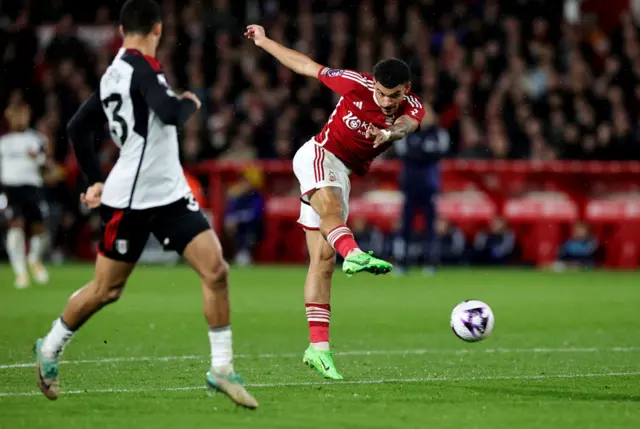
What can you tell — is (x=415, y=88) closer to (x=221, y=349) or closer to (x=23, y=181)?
(x=23, y=181)

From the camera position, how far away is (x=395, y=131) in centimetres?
826

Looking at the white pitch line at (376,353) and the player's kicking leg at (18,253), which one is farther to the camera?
the player's kicking leg at (18,253)

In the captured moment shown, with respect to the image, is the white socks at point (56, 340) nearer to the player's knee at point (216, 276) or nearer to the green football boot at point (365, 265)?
the player's knee at point (216, 276)

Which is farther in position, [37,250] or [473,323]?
[37,250]

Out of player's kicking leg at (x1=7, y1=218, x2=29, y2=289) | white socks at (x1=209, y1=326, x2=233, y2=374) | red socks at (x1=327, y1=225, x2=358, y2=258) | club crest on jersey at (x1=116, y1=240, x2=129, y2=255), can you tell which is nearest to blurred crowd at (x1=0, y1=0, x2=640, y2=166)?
player's kicking leg at (x1=7, y1=218, x2=29, y2=289)

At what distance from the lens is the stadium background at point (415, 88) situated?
72.3 feet

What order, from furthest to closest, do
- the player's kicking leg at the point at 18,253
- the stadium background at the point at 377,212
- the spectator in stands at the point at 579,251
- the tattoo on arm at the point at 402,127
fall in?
the spectator in stands at the point at 579,251, the player's kicking leg at the point at 18,253, the tattoo on arm at the point at 402,127, the stadium background at the point at 377,212

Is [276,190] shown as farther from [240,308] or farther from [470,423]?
[470,423]

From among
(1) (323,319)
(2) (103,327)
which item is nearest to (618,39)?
(2) (103,327)

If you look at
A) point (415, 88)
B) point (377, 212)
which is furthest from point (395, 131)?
point (415, 88)

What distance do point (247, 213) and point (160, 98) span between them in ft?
49.8

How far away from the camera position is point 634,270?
2119 centimetres

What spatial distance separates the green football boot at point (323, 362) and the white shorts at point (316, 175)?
0.93 meters

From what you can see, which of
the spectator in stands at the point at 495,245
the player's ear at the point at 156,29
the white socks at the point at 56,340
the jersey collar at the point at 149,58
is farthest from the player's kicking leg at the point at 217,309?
the spectator in stands at the point at 495,245
